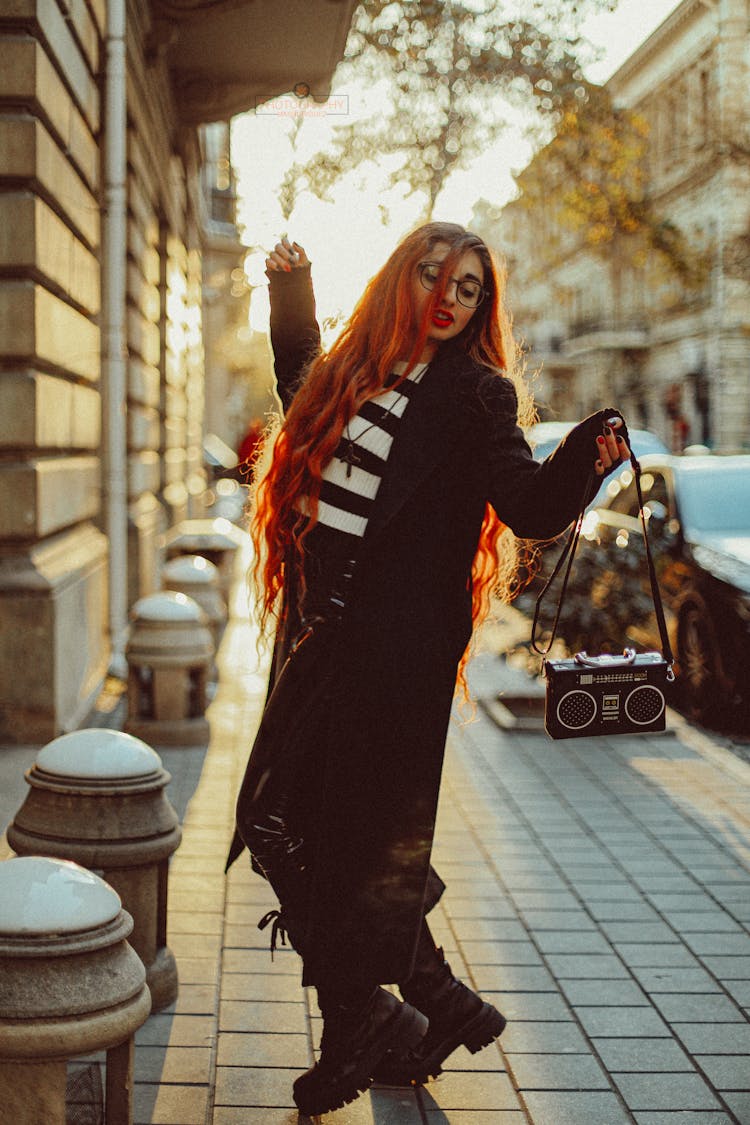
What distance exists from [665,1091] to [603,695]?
1.08 m

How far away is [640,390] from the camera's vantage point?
51.7 metres

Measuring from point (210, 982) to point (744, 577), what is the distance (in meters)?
5.62

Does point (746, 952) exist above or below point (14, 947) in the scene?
below

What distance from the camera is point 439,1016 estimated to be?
3549 millimetres

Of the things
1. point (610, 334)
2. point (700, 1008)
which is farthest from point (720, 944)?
point (610, 334)

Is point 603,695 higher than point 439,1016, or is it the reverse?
point 603,695

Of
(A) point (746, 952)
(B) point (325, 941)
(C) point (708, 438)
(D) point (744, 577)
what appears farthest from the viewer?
(C) point (708, 438)

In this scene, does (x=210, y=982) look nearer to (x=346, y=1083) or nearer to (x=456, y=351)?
(x=346, y=1083)

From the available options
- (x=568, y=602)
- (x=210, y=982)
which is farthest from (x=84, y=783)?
(x=568, y=602)

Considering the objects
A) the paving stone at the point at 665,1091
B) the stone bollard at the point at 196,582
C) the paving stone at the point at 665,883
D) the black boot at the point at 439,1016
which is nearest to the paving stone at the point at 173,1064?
the black boot at the point at 439,1016

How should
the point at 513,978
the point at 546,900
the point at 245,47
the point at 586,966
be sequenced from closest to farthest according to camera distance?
the point at 513,978
the point at 586,966
the point at 546,900
the point at 245,47

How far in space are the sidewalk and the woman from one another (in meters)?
0.39

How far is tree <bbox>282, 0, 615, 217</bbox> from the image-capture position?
54.0 feet

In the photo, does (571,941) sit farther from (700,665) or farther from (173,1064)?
(700,665)
